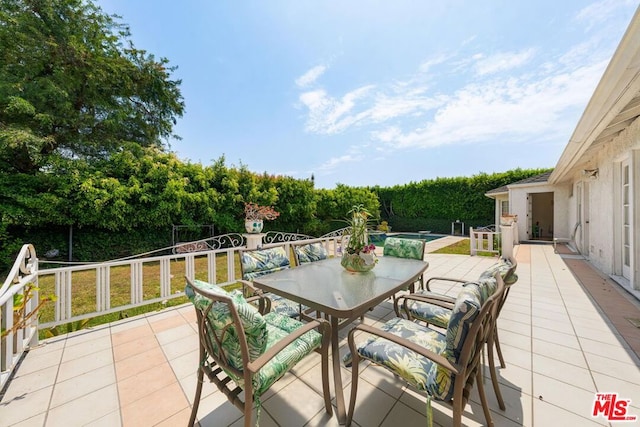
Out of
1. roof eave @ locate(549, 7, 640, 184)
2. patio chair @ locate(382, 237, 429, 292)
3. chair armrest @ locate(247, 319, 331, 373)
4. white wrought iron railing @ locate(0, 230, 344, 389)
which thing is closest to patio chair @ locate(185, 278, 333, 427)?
chair armrest @ locate(247, 319, 331, 373)

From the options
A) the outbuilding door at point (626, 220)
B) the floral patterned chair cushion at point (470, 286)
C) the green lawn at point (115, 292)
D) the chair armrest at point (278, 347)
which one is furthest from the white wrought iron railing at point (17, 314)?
the outbuilding door at point (626, 220)

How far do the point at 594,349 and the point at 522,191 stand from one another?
924cm

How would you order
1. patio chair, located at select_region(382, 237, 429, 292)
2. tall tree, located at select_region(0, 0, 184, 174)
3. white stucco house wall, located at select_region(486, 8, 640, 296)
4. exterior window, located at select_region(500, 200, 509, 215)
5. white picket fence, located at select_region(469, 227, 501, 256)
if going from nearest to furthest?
white stucco house wall, located at select_region(486, 8, 640, 296) → patio chair, located at select_region(382, 237, 429, 292) → tall tree, located at select_region(0, 0, 184, 174) → white picket fence, located at select_region(469, 227, 501, 256) → exterior window, located at select_region(500, 200, 509, 215)

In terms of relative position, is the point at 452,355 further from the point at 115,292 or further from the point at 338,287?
the point at 115,292

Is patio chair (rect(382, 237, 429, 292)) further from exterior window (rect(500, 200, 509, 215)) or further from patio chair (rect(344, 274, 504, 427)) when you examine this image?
exterior window (rect(500, 200, 509, 215))

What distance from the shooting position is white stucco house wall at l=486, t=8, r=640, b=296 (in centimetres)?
190

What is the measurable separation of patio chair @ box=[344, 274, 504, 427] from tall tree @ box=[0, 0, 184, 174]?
867cm

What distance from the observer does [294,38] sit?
18.1ft

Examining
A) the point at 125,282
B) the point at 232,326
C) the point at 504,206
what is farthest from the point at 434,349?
the point at 504,206

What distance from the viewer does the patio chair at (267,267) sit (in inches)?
87.8

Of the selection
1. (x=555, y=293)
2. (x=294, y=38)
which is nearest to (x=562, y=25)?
(x=555, y=293)

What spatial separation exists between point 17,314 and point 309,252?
8.75ft

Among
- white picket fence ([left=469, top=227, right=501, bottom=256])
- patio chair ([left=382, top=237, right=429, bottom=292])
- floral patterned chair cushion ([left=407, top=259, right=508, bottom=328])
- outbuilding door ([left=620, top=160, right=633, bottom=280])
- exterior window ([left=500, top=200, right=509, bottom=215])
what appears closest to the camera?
floral patterned chair cushion ([left=407, top=259, right=508, bottom=328])

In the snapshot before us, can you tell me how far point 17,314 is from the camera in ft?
6.27
